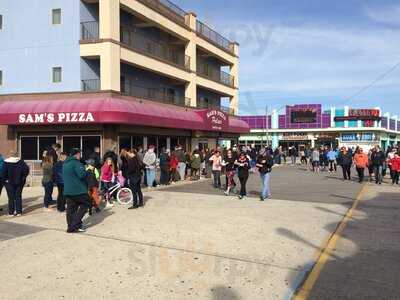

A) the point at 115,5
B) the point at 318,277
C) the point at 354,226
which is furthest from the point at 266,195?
the point at 115,5

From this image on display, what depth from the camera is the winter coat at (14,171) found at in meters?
12.0

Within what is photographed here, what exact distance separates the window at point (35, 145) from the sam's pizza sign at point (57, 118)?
174 cm

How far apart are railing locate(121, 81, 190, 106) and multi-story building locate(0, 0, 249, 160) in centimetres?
11

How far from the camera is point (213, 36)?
4331 centimetres

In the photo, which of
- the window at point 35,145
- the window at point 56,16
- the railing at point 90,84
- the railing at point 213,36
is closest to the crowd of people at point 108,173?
the railing at point 90,84

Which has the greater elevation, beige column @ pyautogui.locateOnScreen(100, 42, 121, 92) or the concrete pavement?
beige column @ pyautogui.locateOnScreen(100, 42, 121, 92)

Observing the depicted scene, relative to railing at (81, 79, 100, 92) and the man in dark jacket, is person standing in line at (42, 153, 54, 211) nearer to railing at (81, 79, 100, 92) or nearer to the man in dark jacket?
the man in dark jacket

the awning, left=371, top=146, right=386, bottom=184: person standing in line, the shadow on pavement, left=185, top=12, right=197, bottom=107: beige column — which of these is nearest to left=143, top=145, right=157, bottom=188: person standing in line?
the awning

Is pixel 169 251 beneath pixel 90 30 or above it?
beneath

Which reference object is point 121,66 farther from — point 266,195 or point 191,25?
point 266,195

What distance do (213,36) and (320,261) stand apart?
37.4m

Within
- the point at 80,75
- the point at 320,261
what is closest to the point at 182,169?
the point at 80,75

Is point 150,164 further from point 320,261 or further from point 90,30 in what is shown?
point 320,261

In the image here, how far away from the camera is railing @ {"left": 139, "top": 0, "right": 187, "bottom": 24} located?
31.0m
